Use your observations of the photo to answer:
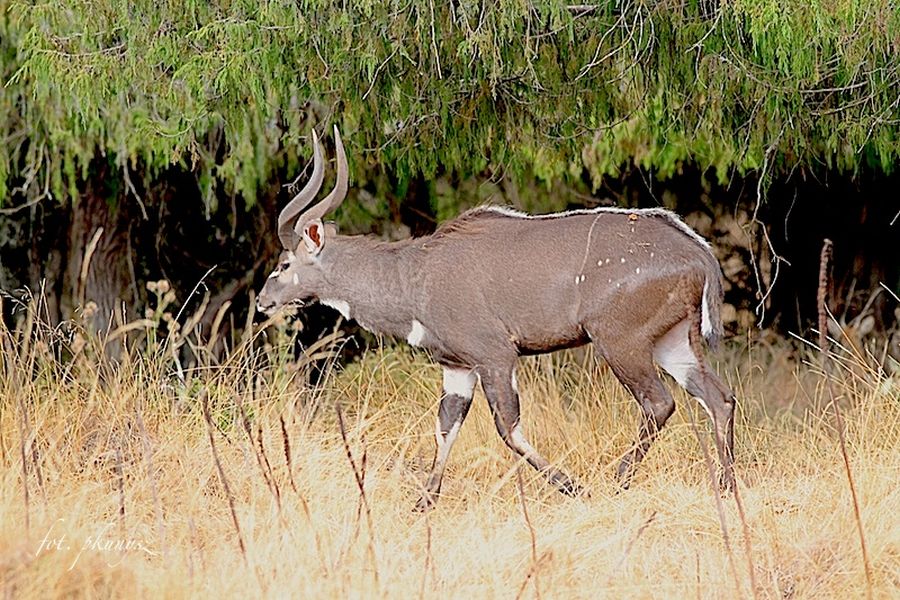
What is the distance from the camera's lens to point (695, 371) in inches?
312

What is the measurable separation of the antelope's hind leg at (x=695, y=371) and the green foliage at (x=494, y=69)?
1.04 m

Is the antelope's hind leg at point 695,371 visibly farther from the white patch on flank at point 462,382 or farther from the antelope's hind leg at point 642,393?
the white patch on flank at point 462,382

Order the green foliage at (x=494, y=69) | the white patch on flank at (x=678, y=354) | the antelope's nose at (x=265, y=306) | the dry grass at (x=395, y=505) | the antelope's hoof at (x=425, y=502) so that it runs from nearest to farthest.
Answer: the dry grass at (x=395, y=505) → the antelope's hoof at (x=425, y=502) → the green foliage at (x=494, y=69) → the white patch on flank at (x=678, y=354) → the antelope's nose at (x=265, y=306)

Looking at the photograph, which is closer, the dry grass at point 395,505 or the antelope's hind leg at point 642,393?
the dry grass at point 395,505

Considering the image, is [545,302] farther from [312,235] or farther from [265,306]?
[265,306]

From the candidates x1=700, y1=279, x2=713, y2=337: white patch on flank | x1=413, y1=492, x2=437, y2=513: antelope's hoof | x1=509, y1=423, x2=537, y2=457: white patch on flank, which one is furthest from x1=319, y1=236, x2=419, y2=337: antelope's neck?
x1=700, y1=279, x2=713, y2=337: white patch on flank

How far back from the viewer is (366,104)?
828 cm

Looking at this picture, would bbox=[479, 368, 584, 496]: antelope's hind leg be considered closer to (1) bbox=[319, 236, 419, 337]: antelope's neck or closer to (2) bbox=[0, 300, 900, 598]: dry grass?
(2) bbox=[0, 300, 900, 598]: dry grass

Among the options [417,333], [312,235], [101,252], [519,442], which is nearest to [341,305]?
[312,235]

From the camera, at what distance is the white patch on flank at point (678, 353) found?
26.0ft

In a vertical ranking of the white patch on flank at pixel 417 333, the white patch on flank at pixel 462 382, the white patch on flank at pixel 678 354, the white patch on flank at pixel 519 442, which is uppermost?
the white patch on flank at pixel 417 333

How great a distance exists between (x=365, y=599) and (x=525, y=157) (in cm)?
476

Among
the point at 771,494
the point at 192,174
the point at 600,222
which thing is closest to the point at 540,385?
the point at 600,222

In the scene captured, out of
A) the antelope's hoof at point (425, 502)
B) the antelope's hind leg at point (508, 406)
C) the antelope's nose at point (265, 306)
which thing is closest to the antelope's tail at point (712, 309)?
the antelope's hind leg at point (508, 406)
